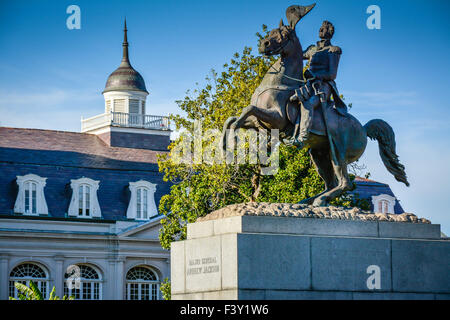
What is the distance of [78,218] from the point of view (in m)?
62.9

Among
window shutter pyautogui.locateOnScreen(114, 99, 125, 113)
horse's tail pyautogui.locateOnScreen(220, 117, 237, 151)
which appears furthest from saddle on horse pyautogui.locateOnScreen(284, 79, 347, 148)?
window shutter pyautogui.locateOnScreen(114, 99, 125, 113)

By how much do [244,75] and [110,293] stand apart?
2173 cm

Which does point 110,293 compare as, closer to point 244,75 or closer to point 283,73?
point 244,75

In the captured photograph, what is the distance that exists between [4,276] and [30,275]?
90.5 inches

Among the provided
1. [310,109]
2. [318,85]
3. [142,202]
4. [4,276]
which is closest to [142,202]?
[142,202]

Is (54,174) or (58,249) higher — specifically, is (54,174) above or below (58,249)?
above

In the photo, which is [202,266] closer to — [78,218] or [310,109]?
[310,109]

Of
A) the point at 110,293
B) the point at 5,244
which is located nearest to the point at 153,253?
the point at 110,293

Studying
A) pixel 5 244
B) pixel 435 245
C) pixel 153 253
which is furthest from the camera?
pixel 153 253

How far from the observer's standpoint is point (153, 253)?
6475 centimetres

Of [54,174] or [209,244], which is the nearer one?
[209,244]

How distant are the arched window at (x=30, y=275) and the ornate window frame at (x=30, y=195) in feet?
9.38

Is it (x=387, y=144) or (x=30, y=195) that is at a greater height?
(x=30, y=195)
